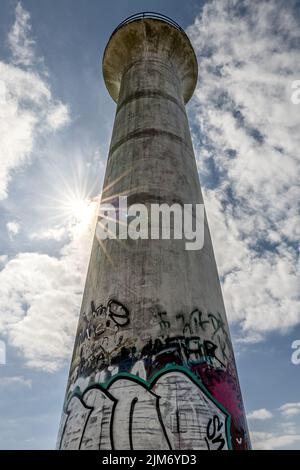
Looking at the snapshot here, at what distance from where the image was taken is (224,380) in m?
7.71

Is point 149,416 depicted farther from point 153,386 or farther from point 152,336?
point 152,336

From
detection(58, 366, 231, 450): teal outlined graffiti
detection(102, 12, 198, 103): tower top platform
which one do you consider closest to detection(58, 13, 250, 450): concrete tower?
detection(58, 366, 231, 450): teal outlined graffiti

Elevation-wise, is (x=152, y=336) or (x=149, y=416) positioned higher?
(x=152, y=336)

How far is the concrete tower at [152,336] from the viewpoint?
668cm

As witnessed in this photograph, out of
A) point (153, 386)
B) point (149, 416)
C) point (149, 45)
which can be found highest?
point (149, 45)

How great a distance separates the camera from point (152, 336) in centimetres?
756

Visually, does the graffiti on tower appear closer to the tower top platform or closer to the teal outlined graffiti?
the teal outlined graffiti

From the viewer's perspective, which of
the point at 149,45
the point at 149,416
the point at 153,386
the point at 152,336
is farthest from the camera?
the point at 149,45

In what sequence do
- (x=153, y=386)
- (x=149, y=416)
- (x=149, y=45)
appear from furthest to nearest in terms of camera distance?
(x=149, y=45), (x=153, y=386), (x=149, y=416)

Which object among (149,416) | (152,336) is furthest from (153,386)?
(152,336)

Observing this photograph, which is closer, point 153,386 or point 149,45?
point 153,386

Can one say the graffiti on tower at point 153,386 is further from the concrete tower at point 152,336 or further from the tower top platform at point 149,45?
the tower top platform at point 149,45

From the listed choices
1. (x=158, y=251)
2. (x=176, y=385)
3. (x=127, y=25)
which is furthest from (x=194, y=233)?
(x=127, y=25)

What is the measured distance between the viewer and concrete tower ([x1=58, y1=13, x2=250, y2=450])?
668 cm
